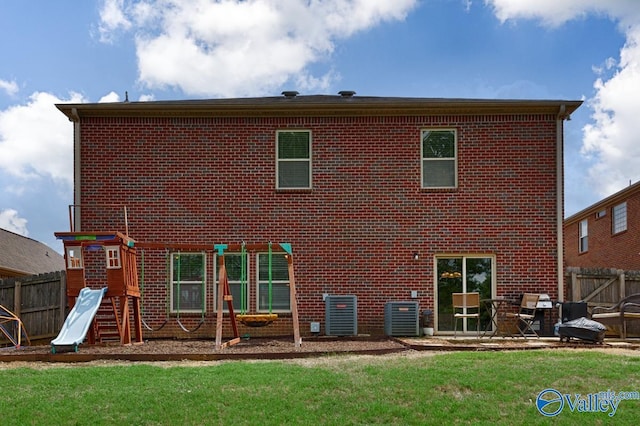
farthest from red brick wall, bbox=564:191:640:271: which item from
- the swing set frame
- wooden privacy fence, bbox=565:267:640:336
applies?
the swing set frame

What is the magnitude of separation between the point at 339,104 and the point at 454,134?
2.80 meters

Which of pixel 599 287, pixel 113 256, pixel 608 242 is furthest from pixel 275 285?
pixel 608 242

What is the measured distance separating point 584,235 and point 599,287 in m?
14.2

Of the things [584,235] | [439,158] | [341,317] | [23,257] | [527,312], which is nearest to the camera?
[341,317]

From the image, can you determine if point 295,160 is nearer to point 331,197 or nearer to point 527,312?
point 331,197

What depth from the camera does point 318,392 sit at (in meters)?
8.68

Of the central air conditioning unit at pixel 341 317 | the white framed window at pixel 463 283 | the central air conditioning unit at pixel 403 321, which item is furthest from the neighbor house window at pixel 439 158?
the central air conditioning unit at pixel 341 317

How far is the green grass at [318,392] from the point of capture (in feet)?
26.2

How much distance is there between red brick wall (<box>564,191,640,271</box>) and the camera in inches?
998

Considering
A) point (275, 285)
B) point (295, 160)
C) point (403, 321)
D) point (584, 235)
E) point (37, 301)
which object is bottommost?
point (403, 321)

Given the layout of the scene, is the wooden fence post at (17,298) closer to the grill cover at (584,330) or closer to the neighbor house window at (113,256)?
the neighbor house window at (113,256)

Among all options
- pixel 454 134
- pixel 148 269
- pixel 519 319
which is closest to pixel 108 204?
pixel 148 269

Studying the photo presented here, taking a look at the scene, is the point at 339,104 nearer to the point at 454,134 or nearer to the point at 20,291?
the point at 454,134

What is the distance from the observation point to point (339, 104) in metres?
16.0
